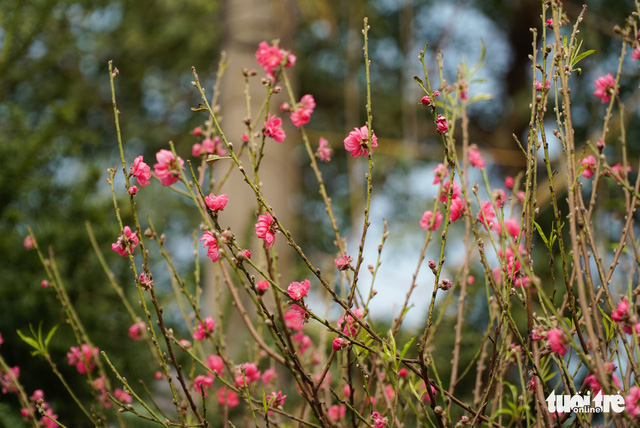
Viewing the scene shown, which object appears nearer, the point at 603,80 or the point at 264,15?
the point at 603,80

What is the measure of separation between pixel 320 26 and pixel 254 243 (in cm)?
343

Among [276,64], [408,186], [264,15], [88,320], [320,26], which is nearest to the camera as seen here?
[276,64]

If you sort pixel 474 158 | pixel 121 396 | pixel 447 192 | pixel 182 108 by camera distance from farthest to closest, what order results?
pixel 182 108, pixel 121 396, pixel 474 158, pixel 447 192

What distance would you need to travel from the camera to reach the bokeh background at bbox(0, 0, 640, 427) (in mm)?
1814

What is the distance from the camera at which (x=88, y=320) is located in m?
1.76

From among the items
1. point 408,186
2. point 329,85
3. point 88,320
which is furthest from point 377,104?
point 88,320

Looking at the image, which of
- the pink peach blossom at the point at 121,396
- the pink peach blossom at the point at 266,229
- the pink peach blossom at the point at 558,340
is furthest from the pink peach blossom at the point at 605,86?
the pink peach blossom at the point at 121,396

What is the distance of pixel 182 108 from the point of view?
4672 millimetres

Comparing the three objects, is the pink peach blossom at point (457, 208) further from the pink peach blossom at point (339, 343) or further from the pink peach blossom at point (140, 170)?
the pink peach blossom at point (140, 170)

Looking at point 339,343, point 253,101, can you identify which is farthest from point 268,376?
point 253,101

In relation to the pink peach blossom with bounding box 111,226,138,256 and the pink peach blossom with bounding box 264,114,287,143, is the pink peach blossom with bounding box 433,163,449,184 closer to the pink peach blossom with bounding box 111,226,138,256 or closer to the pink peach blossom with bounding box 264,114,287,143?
the pink peach blossom with bounding box 264,114,287,143

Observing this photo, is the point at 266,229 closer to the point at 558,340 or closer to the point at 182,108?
the point at 558,340

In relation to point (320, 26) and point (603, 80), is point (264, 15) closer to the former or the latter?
point (320, 26)

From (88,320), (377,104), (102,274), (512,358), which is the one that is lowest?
(512,358)
